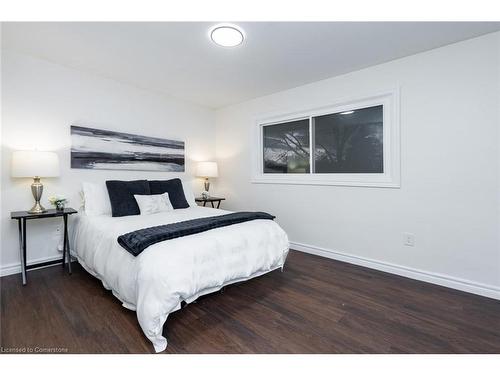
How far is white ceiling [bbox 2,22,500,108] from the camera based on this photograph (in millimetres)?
2127

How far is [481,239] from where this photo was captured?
88.8 inches

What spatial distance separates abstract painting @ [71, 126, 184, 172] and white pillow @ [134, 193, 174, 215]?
720 millimetres

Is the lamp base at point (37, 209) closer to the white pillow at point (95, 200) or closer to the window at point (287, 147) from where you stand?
the white pillow at point (95, 200)

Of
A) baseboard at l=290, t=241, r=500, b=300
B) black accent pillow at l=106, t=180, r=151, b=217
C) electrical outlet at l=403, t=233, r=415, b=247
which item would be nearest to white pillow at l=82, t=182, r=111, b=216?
black accent pillow at l=106, t=180, r=151, b=217

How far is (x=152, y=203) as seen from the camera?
9.93 feet

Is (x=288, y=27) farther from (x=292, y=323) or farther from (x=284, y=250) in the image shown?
(x=292, y=323)

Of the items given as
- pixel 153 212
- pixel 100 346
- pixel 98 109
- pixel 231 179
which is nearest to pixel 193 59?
pixel 98 109

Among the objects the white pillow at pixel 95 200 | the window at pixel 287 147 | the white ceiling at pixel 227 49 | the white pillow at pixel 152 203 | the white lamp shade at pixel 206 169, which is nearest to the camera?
the white ceiling at pixel 227 49

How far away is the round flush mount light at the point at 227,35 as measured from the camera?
214cm

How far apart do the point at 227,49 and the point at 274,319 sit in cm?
249

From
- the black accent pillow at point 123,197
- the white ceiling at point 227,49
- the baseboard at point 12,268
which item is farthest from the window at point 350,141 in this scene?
the baseboard at point 12,268

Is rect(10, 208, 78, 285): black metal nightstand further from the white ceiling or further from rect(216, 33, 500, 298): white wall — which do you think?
rect(216, 33, 500, 298): white wall

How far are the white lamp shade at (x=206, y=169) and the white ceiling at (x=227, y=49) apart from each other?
1.34 metres

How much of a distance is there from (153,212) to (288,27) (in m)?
2.39
